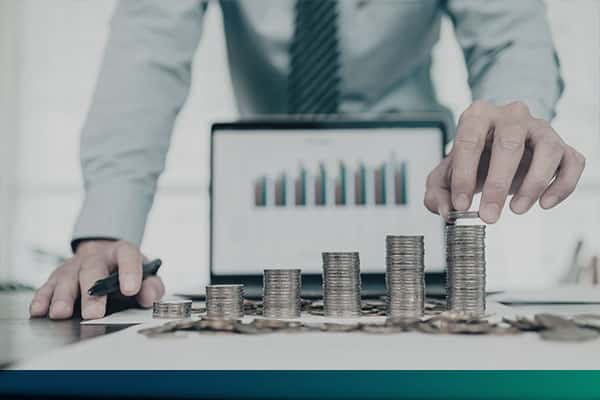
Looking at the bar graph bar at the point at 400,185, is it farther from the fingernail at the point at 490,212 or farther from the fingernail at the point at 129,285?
the fingernail at the point at 129,285

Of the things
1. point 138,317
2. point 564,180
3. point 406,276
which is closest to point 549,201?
point 564,180

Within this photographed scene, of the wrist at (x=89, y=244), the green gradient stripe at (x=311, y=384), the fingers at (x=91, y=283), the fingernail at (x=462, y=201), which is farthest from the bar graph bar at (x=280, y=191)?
the green gradient stripe at (x=311, y=384)

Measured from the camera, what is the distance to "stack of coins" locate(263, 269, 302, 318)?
3.10 ft

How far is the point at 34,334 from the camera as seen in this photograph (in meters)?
0.80

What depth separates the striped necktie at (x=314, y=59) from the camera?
5.70 ft

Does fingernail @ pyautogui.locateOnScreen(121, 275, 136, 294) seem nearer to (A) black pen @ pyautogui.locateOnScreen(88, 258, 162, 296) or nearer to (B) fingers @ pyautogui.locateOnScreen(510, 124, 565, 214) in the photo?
(A) black pen @ pyautogui.locateOnScreen(88, 258, 162, 296)

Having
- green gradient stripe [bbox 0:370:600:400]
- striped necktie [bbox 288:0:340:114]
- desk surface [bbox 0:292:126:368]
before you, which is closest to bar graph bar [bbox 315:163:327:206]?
striped necktie [bbox 288:0:340:114]

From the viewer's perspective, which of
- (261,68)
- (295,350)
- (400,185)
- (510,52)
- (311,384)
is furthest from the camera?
(261,68)

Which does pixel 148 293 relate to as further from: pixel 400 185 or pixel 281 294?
pixel 400 185

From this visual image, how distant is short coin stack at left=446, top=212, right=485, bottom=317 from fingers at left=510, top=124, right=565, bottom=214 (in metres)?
0.14

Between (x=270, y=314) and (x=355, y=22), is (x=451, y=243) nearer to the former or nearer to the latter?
(x=270, y=314)

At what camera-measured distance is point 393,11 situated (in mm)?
1864

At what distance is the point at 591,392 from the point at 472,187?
1.65 feet

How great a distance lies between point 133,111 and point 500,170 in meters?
0.97
